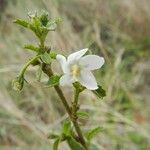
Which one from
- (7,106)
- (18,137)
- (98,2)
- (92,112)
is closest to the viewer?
(7,106)

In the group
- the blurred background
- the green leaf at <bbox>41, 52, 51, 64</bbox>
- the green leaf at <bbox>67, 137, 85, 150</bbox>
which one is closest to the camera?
the green leaf at <bbox>41, 52, 51, 64</bbox>

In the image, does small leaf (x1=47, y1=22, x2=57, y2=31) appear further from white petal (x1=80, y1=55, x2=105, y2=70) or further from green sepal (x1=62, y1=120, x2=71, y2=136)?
green sepal (x1=62, y1=120, x2=71, y2=136)

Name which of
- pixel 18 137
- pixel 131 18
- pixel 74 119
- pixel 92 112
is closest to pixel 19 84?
pixel 74 119

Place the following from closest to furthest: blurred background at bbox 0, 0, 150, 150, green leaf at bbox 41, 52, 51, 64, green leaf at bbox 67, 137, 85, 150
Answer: green leaf at bbox 41, 52, 51, 64
green leaf at bbox 67, 137, 85, 150
blurred background at bbox 0, 0, 150, 150

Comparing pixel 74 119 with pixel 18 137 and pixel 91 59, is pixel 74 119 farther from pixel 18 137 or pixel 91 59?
pixel 18 137

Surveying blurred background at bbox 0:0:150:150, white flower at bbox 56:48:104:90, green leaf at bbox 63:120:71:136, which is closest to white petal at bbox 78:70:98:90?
white flower at bbox 56:48:104:90

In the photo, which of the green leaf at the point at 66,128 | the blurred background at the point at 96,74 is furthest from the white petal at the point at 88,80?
the blurred background at the point at 96,74

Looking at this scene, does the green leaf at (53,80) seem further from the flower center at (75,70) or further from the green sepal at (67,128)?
the green sepal at (67,128)
